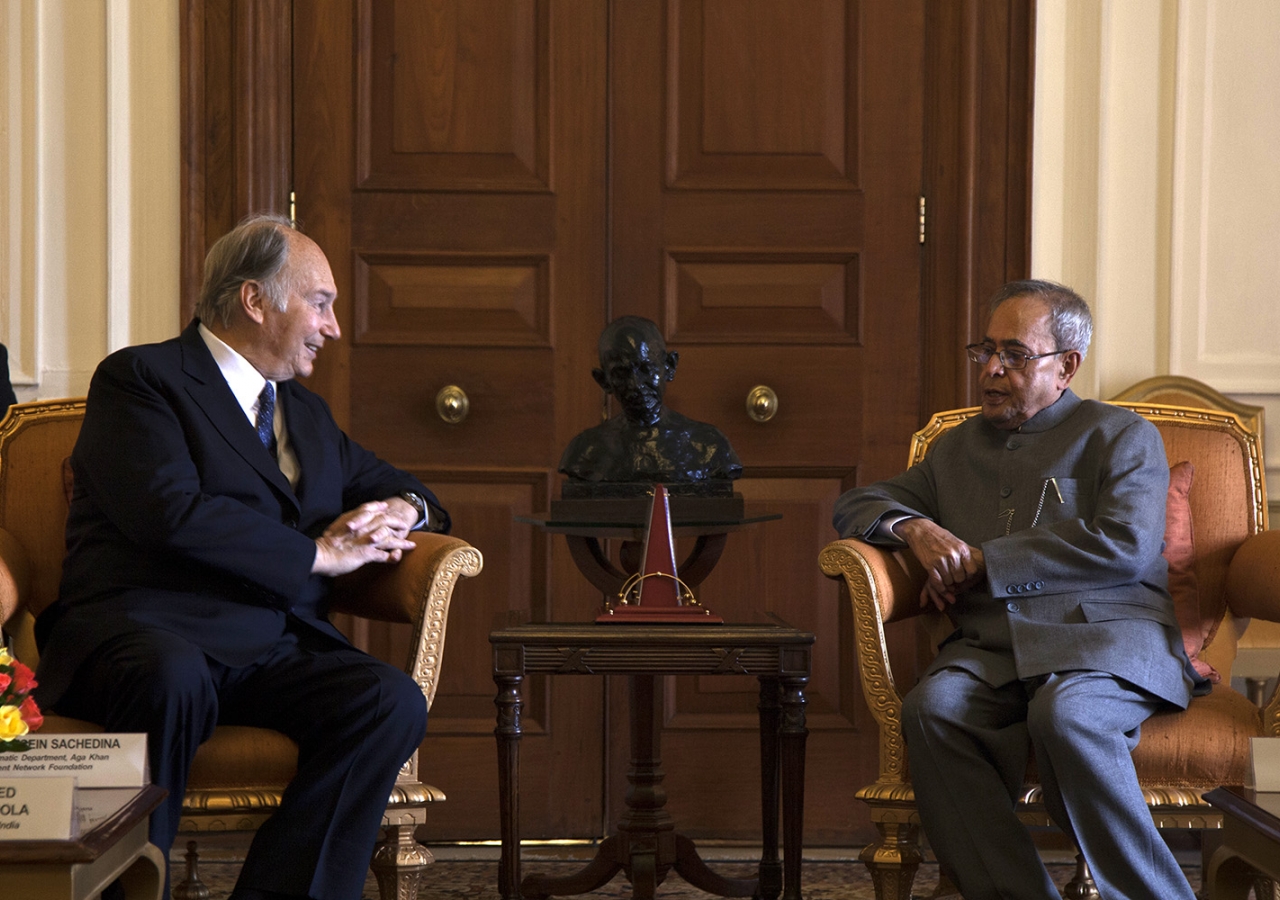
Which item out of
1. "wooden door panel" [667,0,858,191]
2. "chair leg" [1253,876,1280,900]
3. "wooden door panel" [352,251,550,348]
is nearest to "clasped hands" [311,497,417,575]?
"wooden door panel" [352,251,550,348]

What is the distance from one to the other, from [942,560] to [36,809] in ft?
5.22

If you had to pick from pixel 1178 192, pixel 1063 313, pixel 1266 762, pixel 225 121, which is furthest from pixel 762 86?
pixel 1266 762

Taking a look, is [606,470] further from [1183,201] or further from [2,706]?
[1183,201]

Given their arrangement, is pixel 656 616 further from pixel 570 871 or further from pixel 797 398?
pixel 797 398

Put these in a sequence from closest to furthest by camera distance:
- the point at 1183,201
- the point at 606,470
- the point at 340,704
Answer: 1. the point at 340,704
2. the point at 606,470
3. the point at 1183,201

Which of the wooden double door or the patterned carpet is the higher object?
the wooden double door

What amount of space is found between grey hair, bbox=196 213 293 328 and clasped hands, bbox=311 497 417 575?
414mm

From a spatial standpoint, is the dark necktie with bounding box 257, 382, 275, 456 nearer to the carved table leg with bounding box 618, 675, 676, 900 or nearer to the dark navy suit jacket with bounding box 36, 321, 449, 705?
the dark navy suit jacket with bounding box 36, 321, 449, 705

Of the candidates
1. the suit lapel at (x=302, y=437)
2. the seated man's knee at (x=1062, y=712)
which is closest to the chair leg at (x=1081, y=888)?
the seated man's knee at (x=1062, y=712)

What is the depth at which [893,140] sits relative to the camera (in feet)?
12.0

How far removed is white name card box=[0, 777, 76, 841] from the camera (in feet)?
5.43

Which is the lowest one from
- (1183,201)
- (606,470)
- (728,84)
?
(606,470)

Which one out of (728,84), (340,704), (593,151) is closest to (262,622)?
(340,704)

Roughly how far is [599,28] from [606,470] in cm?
134
